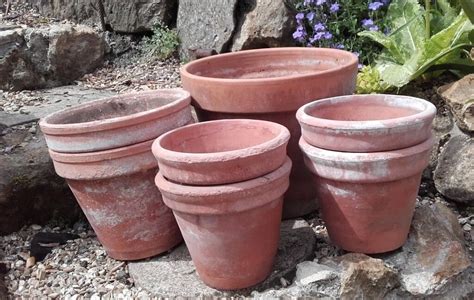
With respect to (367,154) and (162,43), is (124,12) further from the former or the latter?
(367,154)

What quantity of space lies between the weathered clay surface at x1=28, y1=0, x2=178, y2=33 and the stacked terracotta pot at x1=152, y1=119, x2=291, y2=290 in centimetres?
264

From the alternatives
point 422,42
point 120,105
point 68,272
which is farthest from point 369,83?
point 68,272

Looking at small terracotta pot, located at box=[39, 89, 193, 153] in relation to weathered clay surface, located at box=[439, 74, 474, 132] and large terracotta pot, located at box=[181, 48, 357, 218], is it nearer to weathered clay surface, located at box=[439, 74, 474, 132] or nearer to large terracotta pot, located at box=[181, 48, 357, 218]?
large terracotta pot, located at box=[181, 48, 357, 218]

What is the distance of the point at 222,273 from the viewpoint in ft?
6.66

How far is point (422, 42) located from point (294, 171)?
124 centimetres

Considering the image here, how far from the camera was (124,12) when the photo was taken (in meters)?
4.68

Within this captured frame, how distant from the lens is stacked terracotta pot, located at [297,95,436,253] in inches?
75.7

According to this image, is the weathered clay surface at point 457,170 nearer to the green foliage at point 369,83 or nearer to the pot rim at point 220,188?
the green foliage at point 369,83

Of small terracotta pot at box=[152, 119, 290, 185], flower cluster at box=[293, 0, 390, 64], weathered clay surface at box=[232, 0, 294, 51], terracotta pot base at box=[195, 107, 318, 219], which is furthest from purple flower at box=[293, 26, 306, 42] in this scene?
small terracotta pot at box=[152, 119, 290, 185]

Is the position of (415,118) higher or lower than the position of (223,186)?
higher

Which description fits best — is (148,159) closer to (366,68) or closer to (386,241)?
(386,241)

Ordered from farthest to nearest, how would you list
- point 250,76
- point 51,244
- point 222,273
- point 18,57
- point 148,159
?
point 18,57 → point 250,76 → point 51,244 → point 148,159 → point 222,273

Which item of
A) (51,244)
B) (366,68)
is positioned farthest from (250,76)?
(51,244)

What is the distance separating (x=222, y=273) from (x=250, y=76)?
1068 millimetres
